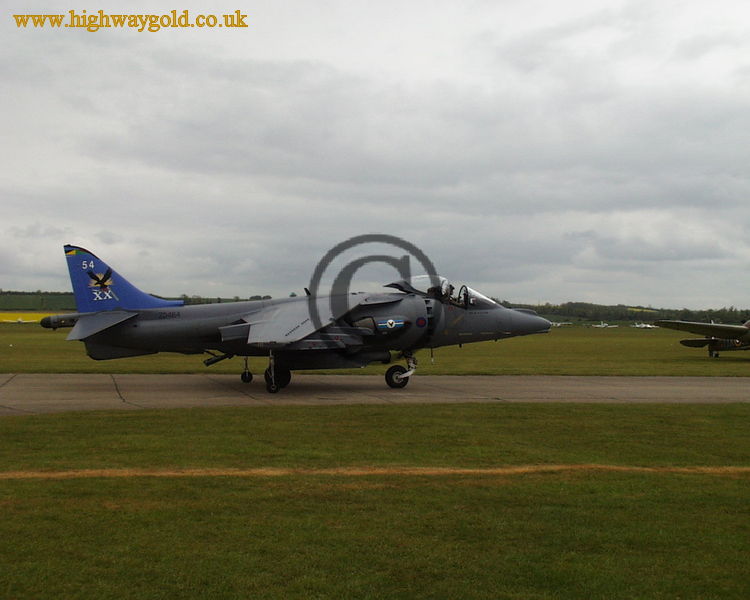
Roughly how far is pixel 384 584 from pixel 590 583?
5.55ft

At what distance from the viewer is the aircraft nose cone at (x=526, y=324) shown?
81.3 ft

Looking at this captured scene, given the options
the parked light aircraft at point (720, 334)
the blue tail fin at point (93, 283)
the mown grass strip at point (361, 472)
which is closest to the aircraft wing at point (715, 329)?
the parked light aircraft at point (720, 334)

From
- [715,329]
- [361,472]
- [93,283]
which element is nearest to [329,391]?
[93,283]

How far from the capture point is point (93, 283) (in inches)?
899

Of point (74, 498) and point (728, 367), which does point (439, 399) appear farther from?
point (728, 367)

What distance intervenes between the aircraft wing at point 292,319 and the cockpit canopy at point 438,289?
1.70 feet

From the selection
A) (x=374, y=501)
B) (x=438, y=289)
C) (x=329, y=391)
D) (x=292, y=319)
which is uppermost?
(x=438, y=289)

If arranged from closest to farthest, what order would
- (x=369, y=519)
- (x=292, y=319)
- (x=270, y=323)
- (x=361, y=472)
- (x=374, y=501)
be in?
(x=369, y=519)
(x=374, y=501)
(x=361, y=472)
(x=270, y=323)
(x=292, y=319)

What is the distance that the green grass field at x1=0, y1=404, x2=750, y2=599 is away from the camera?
5898 millimetres

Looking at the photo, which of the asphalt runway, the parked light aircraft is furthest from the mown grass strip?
the parked light aircraft

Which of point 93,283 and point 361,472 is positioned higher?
point 93,283

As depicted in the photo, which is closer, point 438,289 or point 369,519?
point 369,519

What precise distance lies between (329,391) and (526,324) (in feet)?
24.2

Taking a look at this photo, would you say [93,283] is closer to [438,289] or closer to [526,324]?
[438,289]
